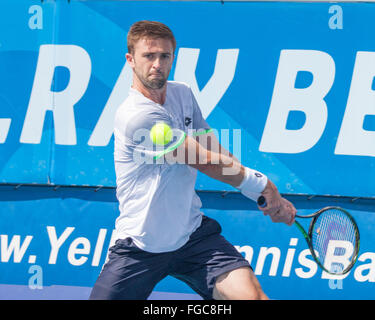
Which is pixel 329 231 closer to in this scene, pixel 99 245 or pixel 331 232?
pixel 331 232

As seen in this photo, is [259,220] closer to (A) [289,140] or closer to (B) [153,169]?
(A) [289,140]

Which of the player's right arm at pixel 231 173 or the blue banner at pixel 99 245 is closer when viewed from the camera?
the player's right arm at pixel 231 173

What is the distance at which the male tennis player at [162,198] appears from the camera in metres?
3.54

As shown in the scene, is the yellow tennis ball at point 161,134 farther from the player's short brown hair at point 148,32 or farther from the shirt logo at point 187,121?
the player's short brown hair at point 148,32

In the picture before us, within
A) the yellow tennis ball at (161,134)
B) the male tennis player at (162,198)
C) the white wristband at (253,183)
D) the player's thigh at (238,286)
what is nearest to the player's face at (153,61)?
the male tennis player at (162,198)

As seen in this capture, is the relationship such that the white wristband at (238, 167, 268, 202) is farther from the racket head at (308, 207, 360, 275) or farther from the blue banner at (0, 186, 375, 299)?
the blue banner at (0, 186, 375, 299)

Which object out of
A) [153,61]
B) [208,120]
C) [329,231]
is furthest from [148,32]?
[208,120]

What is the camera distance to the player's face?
143 inches

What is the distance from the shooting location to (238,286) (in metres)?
3.54

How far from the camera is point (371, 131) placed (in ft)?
17.7

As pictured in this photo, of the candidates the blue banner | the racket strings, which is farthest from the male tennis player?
the blue banner

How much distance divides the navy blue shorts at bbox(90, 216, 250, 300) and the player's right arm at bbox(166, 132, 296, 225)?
37 cm

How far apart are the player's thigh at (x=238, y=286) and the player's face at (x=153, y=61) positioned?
110 cm
